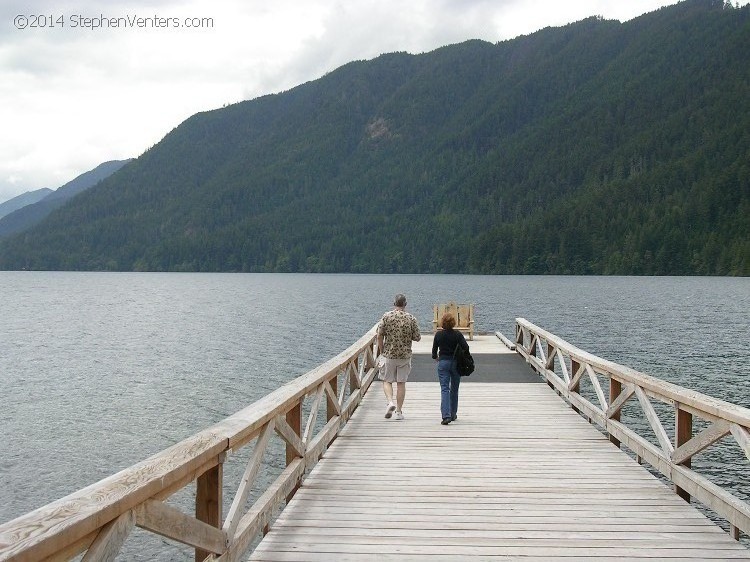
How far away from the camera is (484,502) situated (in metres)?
7.05

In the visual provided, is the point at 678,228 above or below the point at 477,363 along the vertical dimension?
above

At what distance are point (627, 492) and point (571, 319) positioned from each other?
4767 cm

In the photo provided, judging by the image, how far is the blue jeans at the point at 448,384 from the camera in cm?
1116

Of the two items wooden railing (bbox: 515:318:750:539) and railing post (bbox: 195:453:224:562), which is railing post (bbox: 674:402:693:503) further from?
railing post (bbox: 195:453:224:562)

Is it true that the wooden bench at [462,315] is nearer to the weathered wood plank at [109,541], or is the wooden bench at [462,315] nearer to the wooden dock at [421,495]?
the wooden dock at [421,495]

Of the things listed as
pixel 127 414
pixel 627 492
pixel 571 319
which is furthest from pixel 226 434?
pixel 571 319

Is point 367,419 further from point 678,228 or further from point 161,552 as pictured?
point 678,228

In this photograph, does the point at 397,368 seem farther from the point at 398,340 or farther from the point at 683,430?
the point at 683,430

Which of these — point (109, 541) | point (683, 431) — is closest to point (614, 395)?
point (683, 431)

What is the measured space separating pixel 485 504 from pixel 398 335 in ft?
15.5

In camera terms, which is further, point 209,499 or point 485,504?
point 485,504

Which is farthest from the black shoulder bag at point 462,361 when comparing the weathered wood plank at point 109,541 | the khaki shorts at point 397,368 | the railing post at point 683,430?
the weathered wood plank at point 109,541

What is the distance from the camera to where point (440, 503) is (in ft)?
23.0

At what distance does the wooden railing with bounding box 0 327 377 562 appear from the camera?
3004mm
